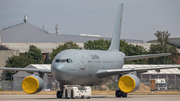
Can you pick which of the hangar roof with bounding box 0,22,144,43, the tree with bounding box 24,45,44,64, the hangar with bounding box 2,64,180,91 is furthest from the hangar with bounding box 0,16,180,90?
the hangar with bounding box 2,64,180,91

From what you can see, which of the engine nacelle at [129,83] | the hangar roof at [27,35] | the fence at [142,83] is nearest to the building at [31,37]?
the hangar roof at [27,35]

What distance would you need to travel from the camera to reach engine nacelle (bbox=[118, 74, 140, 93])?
3130 centimetres

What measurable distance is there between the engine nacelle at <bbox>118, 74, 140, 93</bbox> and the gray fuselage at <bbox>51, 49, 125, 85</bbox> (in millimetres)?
3426

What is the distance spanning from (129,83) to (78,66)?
16.6 feet

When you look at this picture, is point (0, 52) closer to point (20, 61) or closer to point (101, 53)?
point (20, 61)

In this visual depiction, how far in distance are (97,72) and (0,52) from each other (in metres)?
67.8

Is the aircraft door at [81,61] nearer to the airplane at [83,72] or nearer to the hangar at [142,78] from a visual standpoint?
the airplane at [83,72]

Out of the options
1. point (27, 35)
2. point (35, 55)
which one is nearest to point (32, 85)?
point (35, 55)

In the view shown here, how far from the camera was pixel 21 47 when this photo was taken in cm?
11244

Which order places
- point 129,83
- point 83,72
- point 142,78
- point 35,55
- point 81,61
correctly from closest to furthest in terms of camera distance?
point 129,83
point 81,61
point 83,72
point 142,78
point 35,55

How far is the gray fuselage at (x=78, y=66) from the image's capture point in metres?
29.9

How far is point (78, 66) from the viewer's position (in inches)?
1228

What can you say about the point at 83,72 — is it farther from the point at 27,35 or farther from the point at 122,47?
the point at 27,35

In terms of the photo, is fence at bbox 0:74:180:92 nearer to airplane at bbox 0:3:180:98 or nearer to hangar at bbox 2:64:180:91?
hangar at bbox 2:64:180:91
